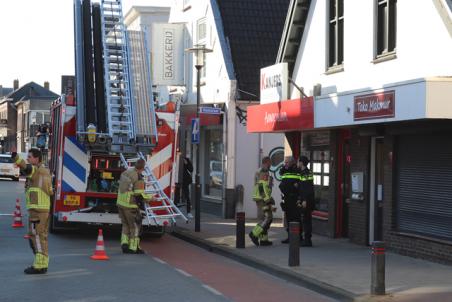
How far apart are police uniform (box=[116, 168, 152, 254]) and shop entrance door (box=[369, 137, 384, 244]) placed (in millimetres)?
4519

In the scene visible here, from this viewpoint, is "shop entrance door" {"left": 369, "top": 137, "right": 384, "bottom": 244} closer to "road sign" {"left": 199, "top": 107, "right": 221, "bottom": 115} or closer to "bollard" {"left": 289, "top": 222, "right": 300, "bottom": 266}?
"bollard" {"left": 289, "top": 222, "right": 300, "bottom": 266}

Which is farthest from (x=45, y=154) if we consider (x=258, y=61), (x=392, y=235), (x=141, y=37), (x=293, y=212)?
(x=392, y=235)

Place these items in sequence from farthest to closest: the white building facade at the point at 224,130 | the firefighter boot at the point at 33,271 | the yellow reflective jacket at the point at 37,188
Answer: the white building facade at the point at 224,130, the yellow reflective jacket at the point at 37,188, the firefighter boot at the point at 33,271

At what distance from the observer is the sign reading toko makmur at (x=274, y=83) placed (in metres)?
16.8

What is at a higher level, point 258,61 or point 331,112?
point 258,61

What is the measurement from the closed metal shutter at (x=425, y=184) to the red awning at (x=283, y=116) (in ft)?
7.76

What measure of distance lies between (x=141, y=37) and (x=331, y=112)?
540 cm

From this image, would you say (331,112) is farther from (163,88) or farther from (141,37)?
(163,88)

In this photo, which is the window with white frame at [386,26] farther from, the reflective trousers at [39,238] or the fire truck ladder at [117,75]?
the reflective trousers at [39,238]

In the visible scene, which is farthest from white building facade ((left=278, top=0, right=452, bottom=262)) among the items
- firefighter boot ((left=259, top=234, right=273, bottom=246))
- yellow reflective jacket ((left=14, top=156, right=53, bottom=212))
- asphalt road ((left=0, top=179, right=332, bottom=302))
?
yellow reflective jacket ((left=14, top=156, right=53, bottom=212))

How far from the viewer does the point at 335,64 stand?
15.8 meters

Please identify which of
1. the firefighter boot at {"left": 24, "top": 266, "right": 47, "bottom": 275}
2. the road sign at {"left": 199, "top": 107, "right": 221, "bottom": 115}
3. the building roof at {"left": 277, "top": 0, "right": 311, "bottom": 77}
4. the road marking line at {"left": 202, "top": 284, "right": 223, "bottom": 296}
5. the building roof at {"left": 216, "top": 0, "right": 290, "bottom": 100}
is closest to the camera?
the road marking line at {"left": 202, "top": 284, "right": 223, "bottom": 296}

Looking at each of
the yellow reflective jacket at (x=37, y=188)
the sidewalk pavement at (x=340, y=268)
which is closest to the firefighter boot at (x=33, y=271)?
the yellow reflective jacket at (x=37, y=188)

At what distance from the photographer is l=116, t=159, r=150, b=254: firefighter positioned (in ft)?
44.2
